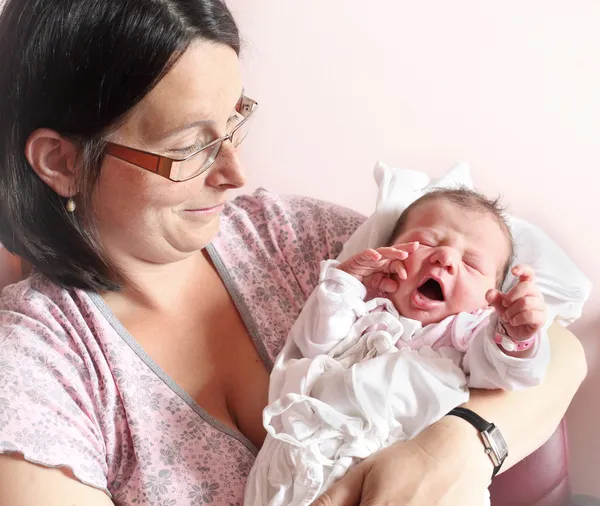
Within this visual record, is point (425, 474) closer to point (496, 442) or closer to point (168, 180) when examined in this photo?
point (496, 442)

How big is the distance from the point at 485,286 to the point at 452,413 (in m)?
0.32

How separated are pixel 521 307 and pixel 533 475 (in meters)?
0.81

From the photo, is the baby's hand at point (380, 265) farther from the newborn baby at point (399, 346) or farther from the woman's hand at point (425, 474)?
the woman's hand at point (425, 474)

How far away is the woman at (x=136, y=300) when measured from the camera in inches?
51.8

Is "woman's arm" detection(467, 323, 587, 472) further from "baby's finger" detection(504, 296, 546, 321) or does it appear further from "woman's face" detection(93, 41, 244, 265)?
"woman's face" detection(93, 41, 244, 265)

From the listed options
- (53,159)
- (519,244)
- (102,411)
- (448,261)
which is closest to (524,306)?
(448,261)

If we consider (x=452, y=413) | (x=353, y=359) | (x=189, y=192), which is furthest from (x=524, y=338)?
(x=189, y=192)

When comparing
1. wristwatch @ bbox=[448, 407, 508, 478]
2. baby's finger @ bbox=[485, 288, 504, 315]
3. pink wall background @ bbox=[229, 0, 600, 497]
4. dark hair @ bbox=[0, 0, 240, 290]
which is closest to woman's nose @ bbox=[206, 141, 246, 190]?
dark hair @ bbox=[0, 0, 240, 290]

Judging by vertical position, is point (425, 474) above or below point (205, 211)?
below

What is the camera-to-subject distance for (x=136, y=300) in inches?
63.8

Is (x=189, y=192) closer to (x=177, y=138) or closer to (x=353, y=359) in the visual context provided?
(x=177, y=138)

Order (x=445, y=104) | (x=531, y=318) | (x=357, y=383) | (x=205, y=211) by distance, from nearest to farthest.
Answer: (x=531, y=318), (x=357, y=383), (x=205, y=211), (x=445, y=104)

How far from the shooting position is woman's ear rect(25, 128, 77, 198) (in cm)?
141

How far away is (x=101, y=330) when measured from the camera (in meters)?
1.49
